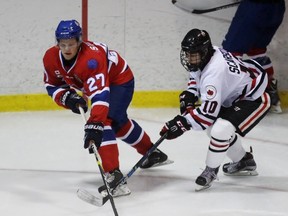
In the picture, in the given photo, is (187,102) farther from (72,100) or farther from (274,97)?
(274,97)

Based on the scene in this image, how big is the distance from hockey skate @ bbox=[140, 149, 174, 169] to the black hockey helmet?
728 millimetres

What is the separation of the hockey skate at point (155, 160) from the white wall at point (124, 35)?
4.63 feet

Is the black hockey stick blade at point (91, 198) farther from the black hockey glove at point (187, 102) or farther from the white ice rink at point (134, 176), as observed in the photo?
the black hockey glove at point (187, 102)

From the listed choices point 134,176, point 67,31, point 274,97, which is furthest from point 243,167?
point 274,97

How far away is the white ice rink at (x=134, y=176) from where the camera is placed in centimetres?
324

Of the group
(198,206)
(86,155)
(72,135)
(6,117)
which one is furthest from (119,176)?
(6,117)

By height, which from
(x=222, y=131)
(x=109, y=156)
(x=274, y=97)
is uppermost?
(x=222, y=131)

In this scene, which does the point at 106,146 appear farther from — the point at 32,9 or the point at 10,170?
the point at 32,9

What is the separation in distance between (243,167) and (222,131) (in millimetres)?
465

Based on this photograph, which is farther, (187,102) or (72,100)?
(187,102)

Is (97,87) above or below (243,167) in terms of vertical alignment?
above

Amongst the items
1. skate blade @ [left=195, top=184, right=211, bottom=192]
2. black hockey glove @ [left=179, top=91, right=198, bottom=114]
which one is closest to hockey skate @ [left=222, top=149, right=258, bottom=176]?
skate blade @ [left=195, top=184, right=211, bottom=192]

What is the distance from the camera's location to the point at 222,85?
10.9 feet

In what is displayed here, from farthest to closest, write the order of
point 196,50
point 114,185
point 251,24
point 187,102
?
1. point 251,24
2. point 187,102
3. point 114,185
4. point 196,50
